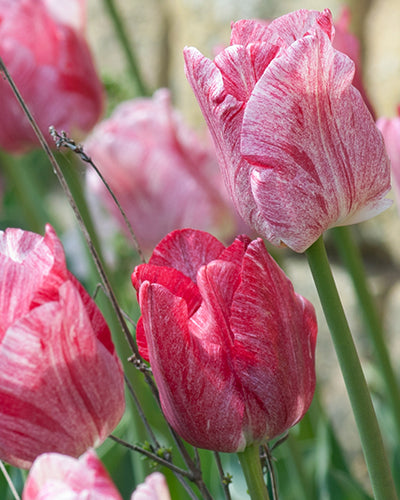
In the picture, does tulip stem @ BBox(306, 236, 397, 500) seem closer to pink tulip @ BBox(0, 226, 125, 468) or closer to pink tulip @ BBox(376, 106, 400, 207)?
pink tulip @ BBox(0, 226, 125, 468)

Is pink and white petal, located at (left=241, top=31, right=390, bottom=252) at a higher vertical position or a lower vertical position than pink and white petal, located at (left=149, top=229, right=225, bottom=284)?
higher

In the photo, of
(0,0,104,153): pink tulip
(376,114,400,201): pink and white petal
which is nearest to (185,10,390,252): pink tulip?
(376,114,400,201): pink and white petal

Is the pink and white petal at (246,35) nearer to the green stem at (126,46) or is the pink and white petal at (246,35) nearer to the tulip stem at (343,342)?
the tulip stem at (343,342)

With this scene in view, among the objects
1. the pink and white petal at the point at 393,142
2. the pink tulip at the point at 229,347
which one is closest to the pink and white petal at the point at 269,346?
the pink tulip at the point at 229,347

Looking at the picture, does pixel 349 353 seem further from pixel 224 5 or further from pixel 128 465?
pixel 224 5

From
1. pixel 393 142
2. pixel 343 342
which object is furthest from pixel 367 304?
pixel 343 342

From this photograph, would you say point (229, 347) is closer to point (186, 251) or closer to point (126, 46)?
point (186, 251)

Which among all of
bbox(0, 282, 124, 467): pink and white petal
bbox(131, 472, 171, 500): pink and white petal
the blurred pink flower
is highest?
bbox(0, 282, 124, 467): pink and white petal
